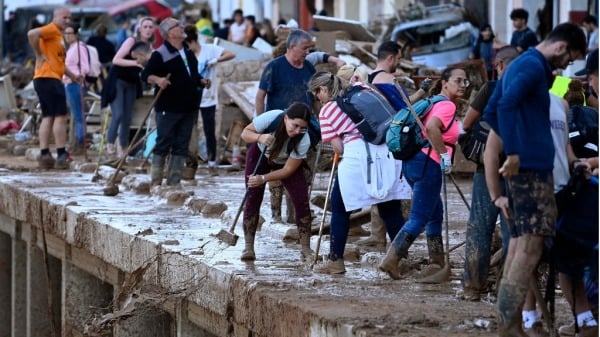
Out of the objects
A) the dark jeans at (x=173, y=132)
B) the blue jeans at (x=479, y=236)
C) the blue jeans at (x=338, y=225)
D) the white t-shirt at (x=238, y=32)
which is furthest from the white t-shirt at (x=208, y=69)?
the white t-shirt at (x=238, y=32)

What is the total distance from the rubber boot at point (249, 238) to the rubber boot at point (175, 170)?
4744 mm

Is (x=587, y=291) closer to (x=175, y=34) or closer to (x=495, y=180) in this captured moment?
(x=495, y=180)

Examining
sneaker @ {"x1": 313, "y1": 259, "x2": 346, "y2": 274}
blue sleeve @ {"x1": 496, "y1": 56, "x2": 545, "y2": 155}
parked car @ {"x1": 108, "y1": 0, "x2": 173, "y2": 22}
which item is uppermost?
blue sleeve @ {"x1": 496, "y1": 56, "x2": 545, "y2": 155}

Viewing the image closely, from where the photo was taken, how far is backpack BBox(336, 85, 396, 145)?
1030 cm

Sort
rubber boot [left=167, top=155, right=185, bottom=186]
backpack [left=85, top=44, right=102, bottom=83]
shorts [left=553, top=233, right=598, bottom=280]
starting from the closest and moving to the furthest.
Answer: shorts [left=553, top=233, right=598, bottom=280] → rubber boot [left=167, top=155, right=185, bottom=186] → backpack [left=85, top=44, right=102, bottom=83]

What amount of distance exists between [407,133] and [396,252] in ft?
2.39

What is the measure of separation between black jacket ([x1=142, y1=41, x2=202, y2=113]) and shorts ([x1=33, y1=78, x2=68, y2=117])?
9.10 feet

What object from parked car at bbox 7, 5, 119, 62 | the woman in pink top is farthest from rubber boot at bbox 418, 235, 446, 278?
parked car at bbox 7, 5, 119, 62

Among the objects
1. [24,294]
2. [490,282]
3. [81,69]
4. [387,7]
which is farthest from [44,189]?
[387,7]

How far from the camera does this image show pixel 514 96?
25.1ft

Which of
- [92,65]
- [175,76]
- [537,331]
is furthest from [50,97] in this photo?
[537,331]

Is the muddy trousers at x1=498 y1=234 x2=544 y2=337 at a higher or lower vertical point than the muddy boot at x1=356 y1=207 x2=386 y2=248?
higher

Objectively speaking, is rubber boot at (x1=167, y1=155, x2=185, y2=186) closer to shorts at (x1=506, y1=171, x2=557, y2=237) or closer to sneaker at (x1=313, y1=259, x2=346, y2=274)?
sneaker at (x1=313, y1=259, x2=346, y2=274)

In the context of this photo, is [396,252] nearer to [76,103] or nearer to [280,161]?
[280,161]
